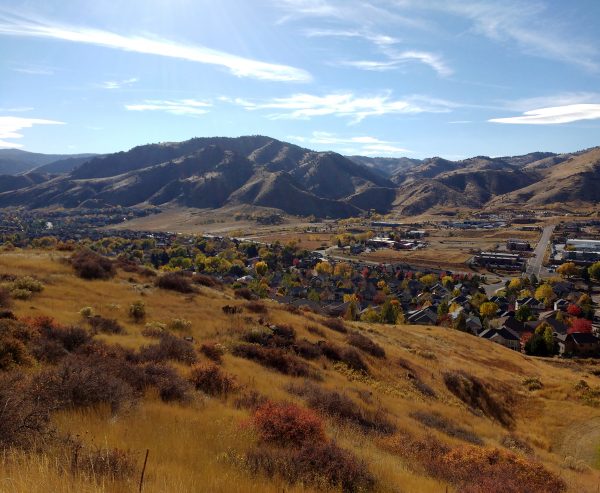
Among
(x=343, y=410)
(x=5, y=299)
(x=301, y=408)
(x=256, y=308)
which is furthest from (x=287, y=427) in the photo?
(x=256, y=308)

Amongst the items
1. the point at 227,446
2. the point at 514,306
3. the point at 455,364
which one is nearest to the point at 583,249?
the point at 514,306

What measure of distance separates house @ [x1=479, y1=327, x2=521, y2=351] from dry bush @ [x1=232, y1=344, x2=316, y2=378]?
168ft

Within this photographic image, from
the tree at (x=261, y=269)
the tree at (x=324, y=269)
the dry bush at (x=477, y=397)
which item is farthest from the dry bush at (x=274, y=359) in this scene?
the tree at (x=324, y=269)

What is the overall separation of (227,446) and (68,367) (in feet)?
13.8

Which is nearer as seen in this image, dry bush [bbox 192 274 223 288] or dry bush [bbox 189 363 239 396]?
dry bush [bbox 189 363 239 396]

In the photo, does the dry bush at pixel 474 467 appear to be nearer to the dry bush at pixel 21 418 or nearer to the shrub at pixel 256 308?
the dry bush at pixel 21 418

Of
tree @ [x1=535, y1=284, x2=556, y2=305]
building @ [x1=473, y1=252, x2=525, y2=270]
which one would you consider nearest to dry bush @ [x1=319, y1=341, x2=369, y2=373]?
tree @ [x1=535, y1=284, x2=556, y2=305]

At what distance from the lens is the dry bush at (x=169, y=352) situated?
1428 cm

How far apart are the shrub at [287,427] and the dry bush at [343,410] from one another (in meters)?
3.51

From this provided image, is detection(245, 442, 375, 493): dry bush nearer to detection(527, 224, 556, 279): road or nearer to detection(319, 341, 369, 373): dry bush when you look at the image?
detection(319, 341, 369, 373): dry bush

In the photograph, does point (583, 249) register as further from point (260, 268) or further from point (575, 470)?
point (575, 470)

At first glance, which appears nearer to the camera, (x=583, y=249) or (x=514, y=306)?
(x=514, y=306)

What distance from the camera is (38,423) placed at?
6.80 m

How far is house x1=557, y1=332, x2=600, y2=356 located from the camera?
57.8 metres
